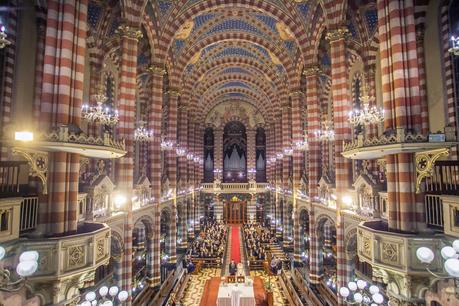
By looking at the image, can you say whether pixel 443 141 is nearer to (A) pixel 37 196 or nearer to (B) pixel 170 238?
(A) pixel 37 196

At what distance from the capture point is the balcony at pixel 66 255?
7.18 meters

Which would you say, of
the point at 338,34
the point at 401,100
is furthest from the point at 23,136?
the point at 338,34

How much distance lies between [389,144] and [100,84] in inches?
617

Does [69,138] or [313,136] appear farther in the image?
[313,136]

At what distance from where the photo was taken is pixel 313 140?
62.8 ft

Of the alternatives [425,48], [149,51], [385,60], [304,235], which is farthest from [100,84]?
[304,235]

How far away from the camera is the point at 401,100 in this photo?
900 centimetres

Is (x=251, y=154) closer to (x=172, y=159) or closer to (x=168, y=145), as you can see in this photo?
(x=172, y=159)

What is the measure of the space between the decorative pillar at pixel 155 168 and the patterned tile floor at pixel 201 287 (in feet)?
7.20

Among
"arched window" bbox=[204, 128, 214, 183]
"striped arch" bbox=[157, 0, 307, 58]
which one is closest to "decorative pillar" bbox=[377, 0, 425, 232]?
"striped arch" bbox=[157, 0, 307, 58]

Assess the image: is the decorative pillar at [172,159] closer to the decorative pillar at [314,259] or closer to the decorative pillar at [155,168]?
the decorative pillar at [155,168]

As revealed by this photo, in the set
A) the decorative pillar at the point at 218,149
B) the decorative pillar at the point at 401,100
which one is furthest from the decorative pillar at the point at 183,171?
the decorative pillar at the point at 401,100

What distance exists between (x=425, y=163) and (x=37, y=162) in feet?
35.5

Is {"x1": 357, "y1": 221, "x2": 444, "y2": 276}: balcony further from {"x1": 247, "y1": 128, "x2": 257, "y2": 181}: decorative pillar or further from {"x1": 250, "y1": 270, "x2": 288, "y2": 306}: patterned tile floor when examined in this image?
{"x1": 247, "y1": 128, "x2": 257, "y2": 181}: decorative pillar
